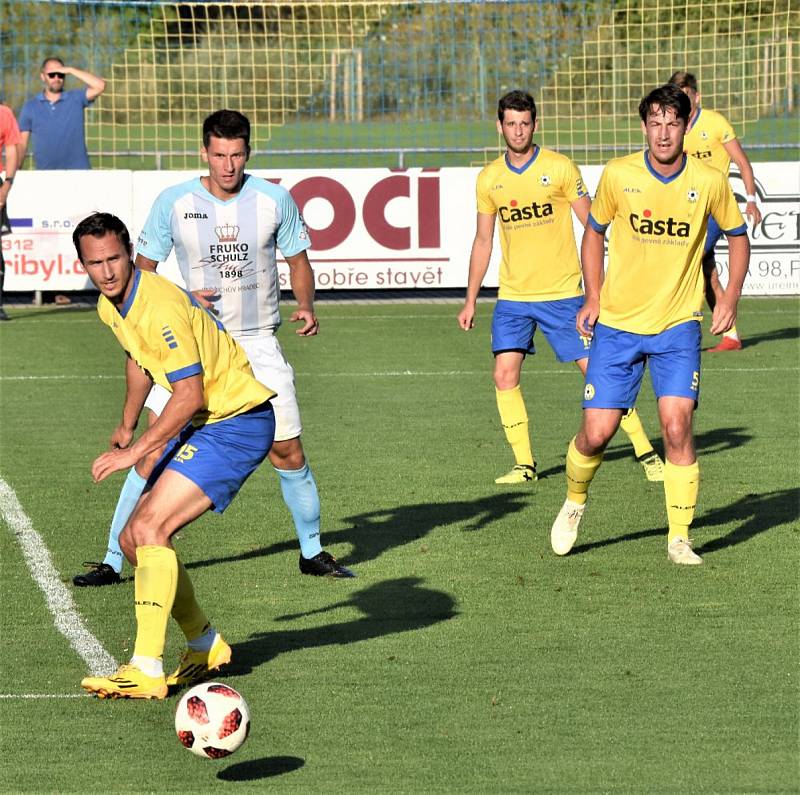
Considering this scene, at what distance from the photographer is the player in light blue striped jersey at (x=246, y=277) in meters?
7.56

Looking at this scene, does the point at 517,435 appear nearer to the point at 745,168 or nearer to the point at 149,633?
the point at 149,633

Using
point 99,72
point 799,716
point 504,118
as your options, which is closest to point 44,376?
point 504,118

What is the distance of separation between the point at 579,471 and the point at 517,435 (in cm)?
188

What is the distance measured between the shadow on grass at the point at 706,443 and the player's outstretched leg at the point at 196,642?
4319 millimetres

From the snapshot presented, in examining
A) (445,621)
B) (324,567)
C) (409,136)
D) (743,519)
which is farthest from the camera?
(409,136)

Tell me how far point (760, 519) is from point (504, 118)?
109 inches

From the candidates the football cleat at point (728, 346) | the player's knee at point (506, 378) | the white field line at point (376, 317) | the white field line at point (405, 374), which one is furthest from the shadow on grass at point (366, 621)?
the white field line at point (376, 317)

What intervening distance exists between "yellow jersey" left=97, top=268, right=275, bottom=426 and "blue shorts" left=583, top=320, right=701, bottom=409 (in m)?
2.15

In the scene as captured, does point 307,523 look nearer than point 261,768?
No

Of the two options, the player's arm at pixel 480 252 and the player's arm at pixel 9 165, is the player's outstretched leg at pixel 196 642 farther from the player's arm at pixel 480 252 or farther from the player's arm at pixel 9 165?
the player's arm at pixel 9 165

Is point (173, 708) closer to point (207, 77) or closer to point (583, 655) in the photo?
point (583, 655)

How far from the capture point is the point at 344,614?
704cm

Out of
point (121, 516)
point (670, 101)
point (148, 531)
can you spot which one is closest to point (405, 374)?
point (121, 516)

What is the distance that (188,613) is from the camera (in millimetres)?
6113
